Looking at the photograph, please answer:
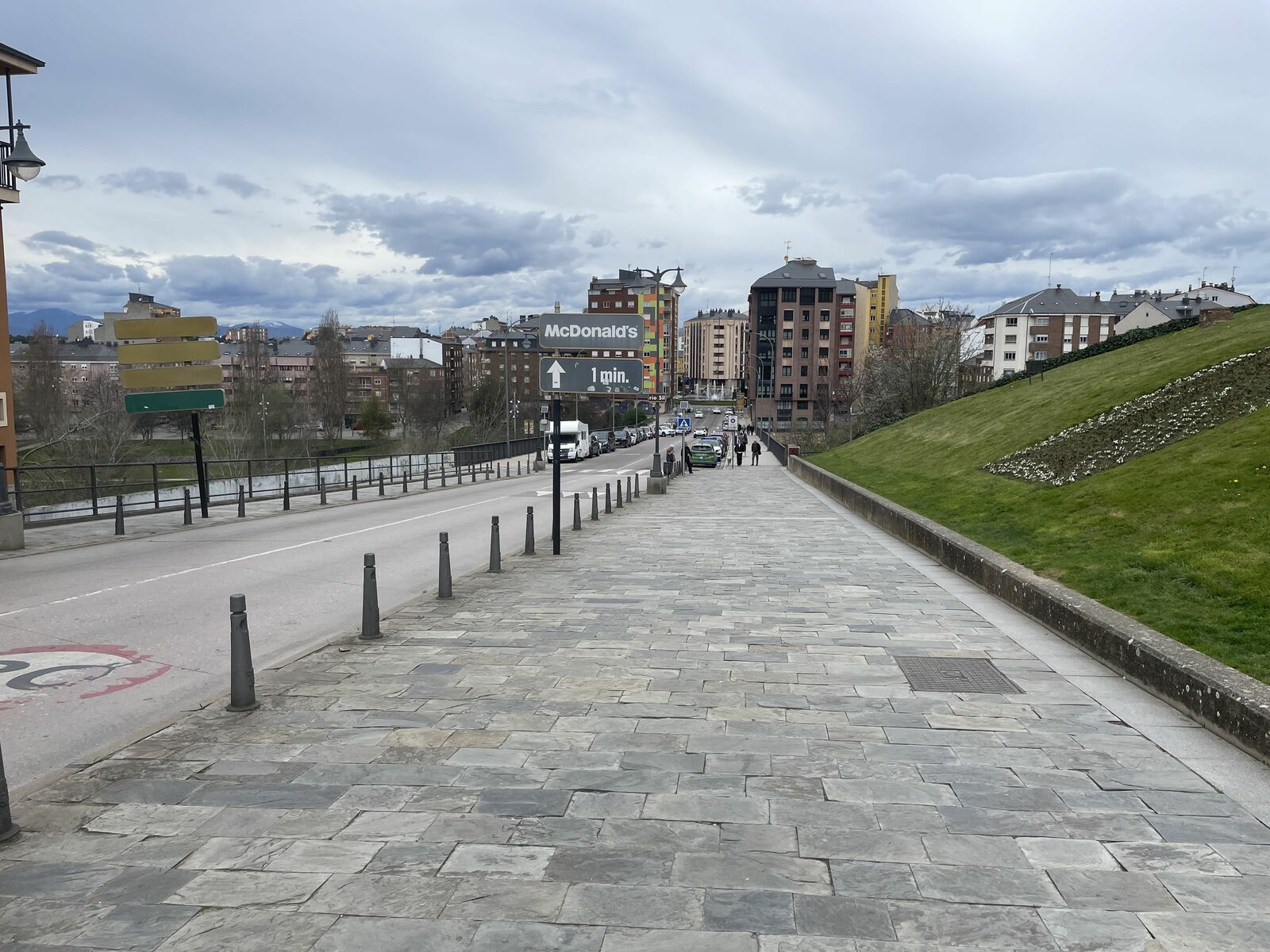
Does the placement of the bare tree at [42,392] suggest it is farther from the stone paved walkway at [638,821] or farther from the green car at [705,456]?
the stone paved walkway at [638,821]

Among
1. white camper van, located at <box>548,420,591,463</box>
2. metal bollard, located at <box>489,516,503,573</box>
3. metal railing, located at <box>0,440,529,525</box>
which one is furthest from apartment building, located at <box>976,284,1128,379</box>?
metal bollard, located at <box>489,516,503,573</box>

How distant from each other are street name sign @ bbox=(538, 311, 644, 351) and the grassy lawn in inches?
258

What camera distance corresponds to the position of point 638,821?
448 centimetres

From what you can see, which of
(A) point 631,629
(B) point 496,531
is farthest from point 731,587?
(B) point 496,531

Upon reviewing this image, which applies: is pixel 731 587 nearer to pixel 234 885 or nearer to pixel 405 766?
pixel 405 766

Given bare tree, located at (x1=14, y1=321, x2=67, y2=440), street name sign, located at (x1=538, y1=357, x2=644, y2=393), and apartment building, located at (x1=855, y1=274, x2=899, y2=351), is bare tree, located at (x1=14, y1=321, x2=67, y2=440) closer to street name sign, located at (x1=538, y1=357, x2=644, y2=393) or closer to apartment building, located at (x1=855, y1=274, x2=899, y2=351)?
street name sign, located at (x1=538, y1=357, x2=644, y2=393)

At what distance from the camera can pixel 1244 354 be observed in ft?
64.2

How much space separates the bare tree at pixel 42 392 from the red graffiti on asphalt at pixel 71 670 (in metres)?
57.2

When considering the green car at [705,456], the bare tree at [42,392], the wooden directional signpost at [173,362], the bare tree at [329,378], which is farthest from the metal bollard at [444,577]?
the bare tree at [329,378]

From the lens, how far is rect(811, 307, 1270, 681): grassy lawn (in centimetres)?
810

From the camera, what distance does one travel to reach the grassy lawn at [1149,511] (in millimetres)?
8102

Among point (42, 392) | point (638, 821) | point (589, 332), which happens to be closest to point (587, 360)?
point (589, 332)

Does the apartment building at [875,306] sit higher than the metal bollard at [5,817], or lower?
higher

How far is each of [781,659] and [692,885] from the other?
4140 millimetres
